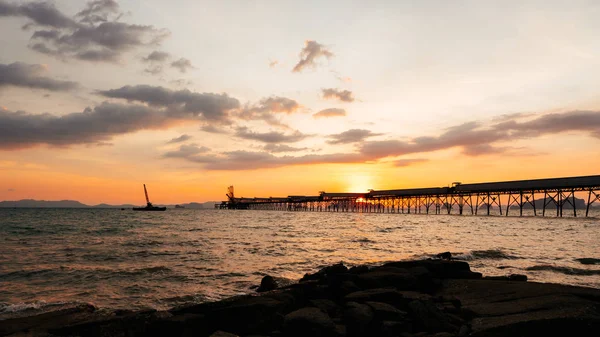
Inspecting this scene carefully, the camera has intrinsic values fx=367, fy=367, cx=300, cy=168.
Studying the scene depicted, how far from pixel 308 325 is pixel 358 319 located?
125 centimetres

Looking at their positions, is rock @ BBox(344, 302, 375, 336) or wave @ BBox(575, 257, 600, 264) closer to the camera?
rock @ BBox(344, 302, 375, 336)

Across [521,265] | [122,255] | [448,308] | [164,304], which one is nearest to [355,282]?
[448,308]

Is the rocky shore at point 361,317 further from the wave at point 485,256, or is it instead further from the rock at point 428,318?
the wave at point 485,256

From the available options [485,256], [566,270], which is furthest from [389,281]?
[485,256]

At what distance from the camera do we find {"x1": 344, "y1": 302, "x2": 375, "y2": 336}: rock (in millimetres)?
8352

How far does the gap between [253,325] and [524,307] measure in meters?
6.55

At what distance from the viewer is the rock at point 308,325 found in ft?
26.5

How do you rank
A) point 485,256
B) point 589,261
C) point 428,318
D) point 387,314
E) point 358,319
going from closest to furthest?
point 358,319 → point 428,318 → point 387,314 → point 589,261 → point 485,256

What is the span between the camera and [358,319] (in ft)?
28.1

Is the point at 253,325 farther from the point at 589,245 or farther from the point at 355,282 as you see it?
the point at 589,245

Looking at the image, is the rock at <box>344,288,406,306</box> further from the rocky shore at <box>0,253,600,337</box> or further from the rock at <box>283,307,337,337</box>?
the rock at <box>283,307,337,337</box>

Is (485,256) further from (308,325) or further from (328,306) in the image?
(308,325)

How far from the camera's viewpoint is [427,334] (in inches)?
323

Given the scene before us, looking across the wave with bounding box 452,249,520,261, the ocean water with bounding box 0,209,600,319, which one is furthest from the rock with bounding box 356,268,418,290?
the wave with bounding box 452,249,520,261
